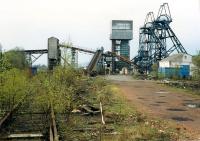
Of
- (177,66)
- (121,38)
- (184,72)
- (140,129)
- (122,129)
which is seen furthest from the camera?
(121,38)

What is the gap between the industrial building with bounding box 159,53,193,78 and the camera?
68.0 m

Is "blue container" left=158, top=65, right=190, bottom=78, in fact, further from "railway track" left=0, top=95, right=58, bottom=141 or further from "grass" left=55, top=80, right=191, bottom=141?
"grass" left=55, top=80, right=191, bottom=141

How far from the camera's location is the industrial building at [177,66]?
6800 cm

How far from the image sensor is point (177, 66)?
71438 mm

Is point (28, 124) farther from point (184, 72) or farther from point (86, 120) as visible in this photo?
point (184, 72)

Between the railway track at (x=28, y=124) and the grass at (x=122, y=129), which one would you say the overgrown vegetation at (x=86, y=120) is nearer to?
the grass at (x=122, y=129)

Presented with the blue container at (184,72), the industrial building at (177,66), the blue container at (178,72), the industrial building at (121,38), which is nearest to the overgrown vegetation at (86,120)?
the blue container at (178,72)

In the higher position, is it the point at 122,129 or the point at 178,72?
the point at 178,72

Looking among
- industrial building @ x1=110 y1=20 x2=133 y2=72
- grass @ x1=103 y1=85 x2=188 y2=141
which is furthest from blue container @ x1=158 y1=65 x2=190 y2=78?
grass @ x1=103 y1=85 x2=188 y2=141

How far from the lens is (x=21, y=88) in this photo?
19875 mm

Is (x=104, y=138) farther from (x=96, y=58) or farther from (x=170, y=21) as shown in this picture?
(x=170, y=21)

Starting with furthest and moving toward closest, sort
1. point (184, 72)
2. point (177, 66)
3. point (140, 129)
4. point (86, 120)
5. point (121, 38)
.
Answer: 1. point (121, 38)
2. point (177, 66)
3. point (184, 72)
4. point (86, 120)
5. point (140, 129)

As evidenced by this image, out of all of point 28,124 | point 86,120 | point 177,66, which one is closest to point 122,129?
point 86,120

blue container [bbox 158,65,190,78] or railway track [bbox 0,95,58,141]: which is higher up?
blue container [bbox 158,65,190,78]
